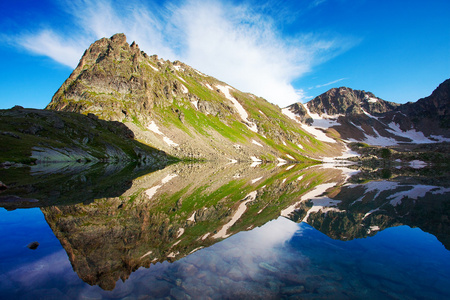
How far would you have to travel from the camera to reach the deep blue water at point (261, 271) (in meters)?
8.48

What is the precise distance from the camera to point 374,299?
823 centimetres

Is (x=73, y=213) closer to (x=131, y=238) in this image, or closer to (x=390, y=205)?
(x=131, y=238)

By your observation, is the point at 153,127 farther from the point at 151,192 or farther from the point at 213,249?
the point at 213,249

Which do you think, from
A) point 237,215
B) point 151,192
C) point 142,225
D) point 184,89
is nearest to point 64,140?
point 151,192

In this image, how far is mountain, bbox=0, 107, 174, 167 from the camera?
165 feet

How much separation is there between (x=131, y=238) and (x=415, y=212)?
81.6 feet

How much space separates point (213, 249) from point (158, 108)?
13200 centimetres

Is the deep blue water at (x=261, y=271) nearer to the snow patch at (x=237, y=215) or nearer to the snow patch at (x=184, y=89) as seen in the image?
the snow patch at (x=237, y=215)

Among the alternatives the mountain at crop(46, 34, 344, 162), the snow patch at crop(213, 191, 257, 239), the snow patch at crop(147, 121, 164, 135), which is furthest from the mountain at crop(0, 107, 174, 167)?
the snow patch at crop(213, 191, 257, 239)

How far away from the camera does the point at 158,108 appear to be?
134m

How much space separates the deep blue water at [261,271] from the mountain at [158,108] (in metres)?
91.1

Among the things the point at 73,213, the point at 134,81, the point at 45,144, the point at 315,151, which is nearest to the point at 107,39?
the point at 134,81

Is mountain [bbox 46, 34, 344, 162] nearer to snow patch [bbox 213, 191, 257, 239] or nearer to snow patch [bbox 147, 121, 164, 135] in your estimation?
snow patch [bbox 147, 121, 164, 135]

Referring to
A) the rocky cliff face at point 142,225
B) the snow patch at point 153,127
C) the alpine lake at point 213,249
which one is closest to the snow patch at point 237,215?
the rocky cliff face at point 142,225
